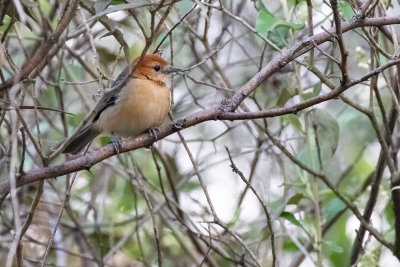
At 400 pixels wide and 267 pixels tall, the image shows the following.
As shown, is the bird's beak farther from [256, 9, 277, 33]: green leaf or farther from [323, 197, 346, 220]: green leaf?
[323, 197, 346, 220]: green leaf

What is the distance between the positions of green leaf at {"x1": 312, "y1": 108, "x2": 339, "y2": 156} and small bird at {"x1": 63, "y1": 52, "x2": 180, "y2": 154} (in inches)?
35.0

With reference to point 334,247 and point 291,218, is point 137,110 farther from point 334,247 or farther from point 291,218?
point 334,247

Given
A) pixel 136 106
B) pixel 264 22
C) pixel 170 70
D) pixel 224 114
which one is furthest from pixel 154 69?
pixel 224 114

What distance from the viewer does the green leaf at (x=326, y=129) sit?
4375mm

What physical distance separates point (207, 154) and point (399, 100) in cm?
203

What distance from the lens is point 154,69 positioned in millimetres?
4770

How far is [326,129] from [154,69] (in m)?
1.16

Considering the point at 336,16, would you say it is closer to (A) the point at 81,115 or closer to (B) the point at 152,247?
(A) the point at 81,115

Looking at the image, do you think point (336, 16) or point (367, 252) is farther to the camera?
point (367, 252)

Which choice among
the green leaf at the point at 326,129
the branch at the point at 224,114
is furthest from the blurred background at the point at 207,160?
the branch at the point at 224,114

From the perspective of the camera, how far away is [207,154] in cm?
574

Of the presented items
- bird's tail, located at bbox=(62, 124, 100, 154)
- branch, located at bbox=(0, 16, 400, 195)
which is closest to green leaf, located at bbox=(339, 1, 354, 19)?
branch, located at bbox=(0, 16, 400, 195)

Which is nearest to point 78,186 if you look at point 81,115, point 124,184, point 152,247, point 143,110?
point 124,184

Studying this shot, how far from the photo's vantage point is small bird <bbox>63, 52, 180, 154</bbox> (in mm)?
4527
